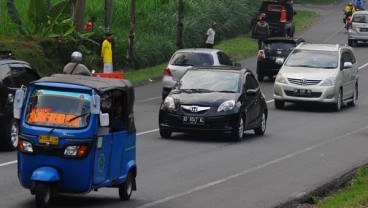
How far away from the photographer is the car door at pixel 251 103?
2267 cm

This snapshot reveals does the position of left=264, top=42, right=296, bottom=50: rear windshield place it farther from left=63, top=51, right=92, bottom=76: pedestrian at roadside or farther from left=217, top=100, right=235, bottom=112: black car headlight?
left=63, top=51, right=92, bottom=76: pedestrian at roadside

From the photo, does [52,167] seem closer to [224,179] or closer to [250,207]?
[250,207]

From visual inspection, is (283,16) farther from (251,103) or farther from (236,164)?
(236,164)

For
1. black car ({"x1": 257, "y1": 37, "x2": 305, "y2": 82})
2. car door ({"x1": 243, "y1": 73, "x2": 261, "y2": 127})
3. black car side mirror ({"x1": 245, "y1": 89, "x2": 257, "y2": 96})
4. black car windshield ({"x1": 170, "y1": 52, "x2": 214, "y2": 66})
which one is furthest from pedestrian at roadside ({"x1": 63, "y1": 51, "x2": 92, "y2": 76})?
black car ({"x1": 257, "y1": 37, "x2": 305, "y2": 82})

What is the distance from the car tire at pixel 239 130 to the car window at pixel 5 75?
16.5 feet

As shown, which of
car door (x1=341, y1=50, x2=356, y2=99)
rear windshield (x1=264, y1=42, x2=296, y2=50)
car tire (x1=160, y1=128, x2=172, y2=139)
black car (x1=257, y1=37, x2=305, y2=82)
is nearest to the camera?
car tire (x1=160, y1=128, x2=172, y2=139)

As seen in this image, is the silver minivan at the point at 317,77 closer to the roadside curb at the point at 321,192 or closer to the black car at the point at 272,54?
the black car at the point at 272,54

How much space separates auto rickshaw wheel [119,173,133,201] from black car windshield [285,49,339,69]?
17.4m

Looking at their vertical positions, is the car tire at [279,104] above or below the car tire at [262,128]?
below

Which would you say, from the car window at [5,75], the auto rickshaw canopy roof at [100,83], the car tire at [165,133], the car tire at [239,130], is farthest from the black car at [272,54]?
the auto rickshaw canopy roof at [100,83]

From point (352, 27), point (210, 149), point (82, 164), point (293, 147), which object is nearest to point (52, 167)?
point (82, 164)

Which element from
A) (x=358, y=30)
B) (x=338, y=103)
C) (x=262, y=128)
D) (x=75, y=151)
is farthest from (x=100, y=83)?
(x=358, y=30)

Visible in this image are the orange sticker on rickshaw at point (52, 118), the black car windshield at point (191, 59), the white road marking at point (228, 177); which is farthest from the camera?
the black car windshield at point (191, 59)

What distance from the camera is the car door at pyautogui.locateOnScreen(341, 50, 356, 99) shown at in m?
31.1
